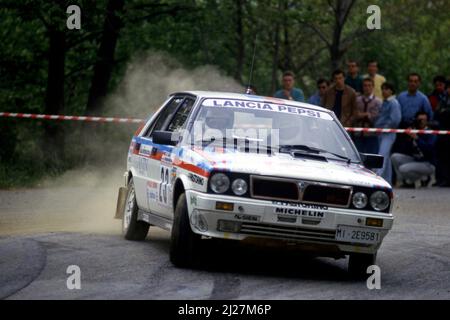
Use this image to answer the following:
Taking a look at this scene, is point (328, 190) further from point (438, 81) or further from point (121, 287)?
point (438, 81)

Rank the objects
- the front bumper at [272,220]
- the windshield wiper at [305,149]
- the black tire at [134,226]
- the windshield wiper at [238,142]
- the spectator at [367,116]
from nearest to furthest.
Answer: the front bumper at [272,220], the windshield wiper at [238,142], the windshield wiper at [305,149], the black tire at [134,226], the spectator at [367,116]

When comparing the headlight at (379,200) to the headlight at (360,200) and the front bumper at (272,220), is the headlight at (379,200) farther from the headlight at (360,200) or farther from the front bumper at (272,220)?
the front bumper at (272,220)

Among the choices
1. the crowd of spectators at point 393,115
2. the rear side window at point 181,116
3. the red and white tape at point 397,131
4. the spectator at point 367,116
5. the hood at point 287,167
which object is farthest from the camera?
the spectator at point 367,116

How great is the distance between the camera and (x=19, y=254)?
425 inches

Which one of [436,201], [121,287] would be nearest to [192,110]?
[121,287]

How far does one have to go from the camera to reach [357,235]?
10.0 m

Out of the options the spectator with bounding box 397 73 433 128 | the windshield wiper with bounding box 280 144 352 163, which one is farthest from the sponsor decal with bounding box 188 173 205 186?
the spectator with bounding box 397 73 433 128

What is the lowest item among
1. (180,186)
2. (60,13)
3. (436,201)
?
(436,201)

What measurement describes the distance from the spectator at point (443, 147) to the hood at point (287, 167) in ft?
41.2

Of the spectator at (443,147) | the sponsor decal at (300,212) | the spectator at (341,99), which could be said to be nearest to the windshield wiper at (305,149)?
the sponsor decal at (300,212)

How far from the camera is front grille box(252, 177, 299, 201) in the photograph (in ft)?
32.3

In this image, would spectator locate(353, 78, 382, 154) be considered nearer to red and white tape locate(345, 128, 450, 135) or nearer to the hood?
red and white tape locate(345, 128, 450, 135)

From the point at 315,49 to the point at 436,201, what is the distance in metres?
15.5

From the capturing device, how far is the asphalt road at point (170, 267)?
901 cm
